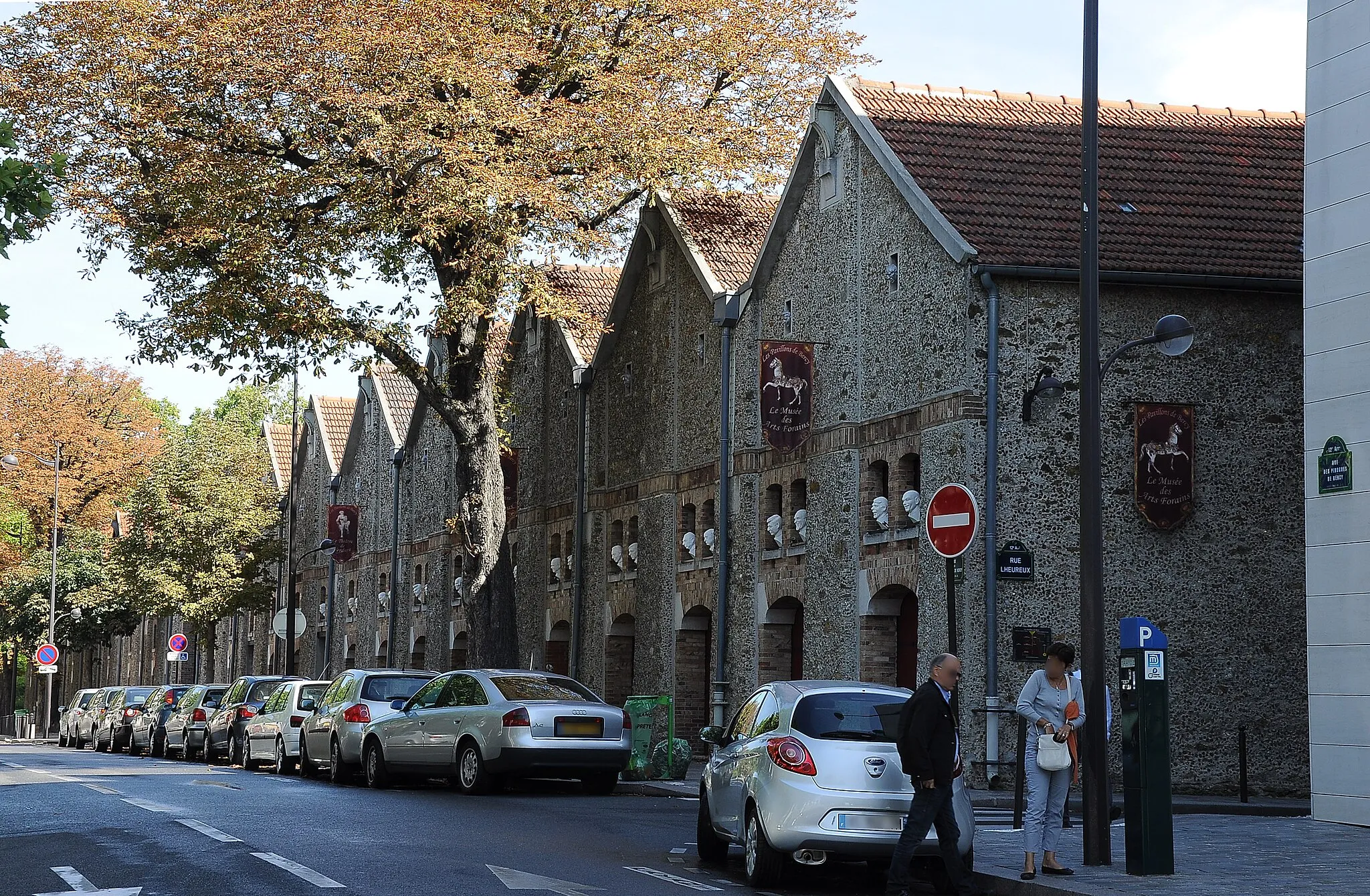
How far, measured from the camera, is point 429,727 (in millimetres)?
23578

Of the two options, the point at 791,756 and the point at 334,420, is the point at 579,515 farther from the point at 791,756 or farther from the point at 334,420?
the point at 334,420

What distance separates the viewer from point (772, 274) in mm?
30766

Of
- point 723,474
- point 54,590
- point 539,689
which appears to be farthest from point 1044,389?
point 54,590

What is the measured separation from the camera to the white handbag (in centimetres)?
1365

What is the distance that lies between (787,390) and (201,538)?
35.2m

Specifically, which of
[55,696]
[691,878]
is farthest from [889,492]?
[55,696]

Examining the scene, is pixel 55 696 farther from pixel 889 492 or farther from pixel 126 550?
pixel 889 492

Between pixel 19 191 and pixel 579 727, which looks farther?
pixel 579 727

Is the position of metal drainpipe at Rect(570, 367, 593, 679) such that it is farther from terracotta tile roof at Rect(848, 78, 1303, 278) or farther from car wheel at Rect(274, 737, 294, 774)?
terracotta tile roof at Rect(848, 78, 1303, 278)

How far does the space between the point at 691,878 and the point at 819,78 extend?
83.6ft

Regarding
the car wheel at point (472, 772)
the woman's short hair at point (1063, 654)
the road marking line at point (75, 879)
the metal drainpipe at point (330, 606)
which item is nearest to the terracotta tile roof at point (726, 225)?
the car wheel at point (472, 772)

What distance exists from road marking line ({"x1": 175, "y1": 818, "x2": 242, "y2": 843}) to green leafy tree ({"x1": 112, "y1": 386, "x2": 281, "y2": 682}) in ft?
135

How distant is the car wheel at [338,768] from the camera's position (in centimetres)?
2612

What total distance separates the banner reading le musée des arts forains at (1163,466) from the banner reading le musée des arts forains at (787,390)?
19.0 ft
